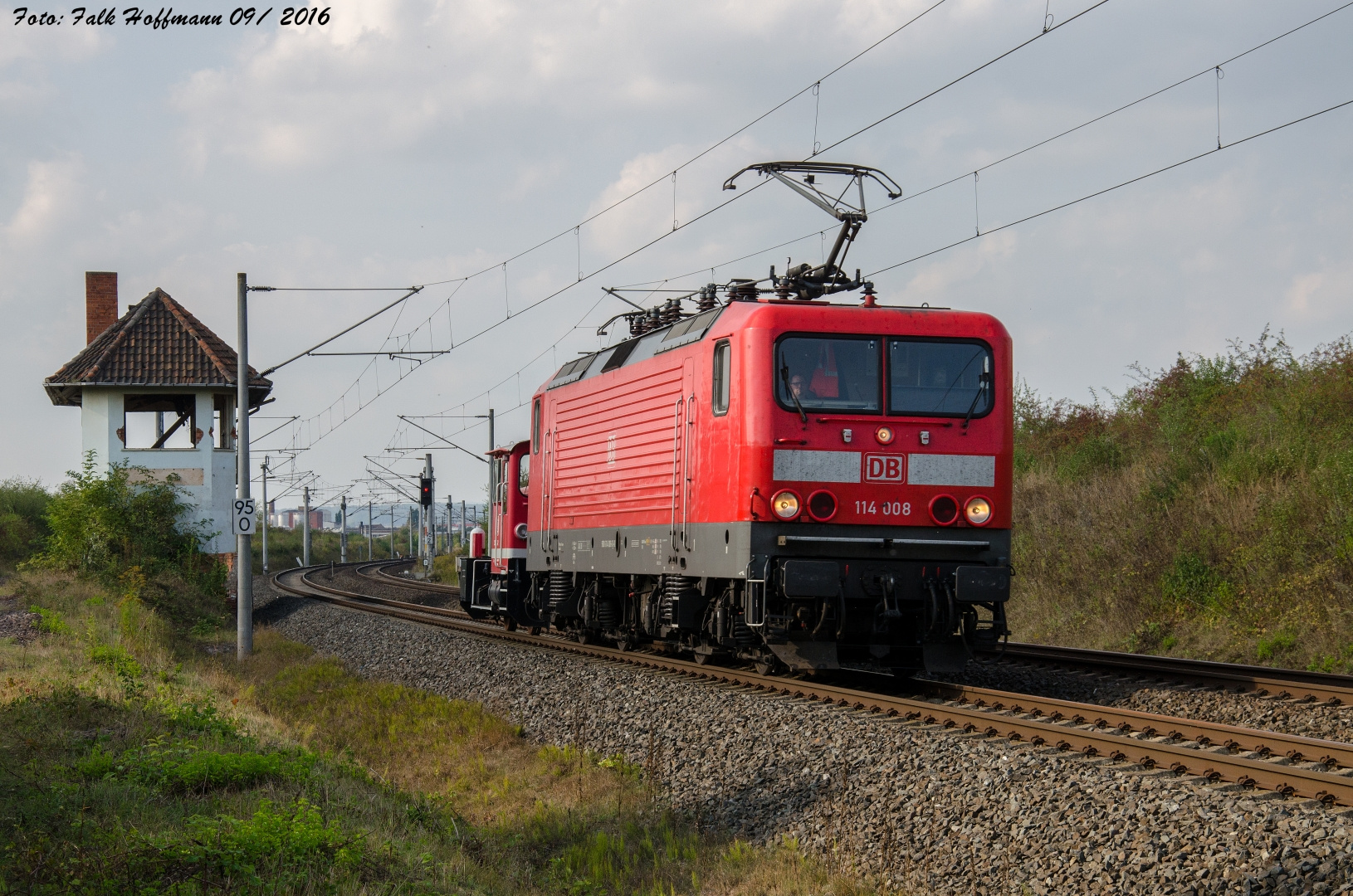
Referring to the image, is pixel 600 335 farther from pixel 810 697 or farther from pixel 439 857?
pixel 439 857

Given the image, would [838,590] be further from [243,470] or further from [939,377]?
[243,470]

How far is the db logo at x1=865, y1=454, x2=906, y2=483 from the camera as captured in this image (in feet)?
35.7

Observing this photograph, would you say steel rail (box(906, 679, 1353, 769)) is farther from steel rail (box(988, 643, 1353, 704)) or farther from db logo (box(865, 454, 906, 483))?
db logo (box(865, 454, 906, 483))

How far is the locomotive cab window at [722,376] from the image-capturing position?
11297 millimetres

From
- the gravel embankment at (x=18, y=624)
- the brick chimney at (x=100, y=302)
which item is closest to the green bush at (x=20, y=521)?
the brick chimney at (x=100, y=302)

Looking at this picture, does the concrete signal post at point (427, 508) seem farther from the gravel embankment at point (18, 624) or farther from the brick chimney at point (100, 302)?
the gravel embankment at point (18, 624)

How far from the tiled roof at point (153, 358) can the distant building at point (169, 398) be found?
0.07 feet

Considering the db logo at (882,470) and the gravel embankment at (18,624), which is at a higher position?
the db logo at (882,470)

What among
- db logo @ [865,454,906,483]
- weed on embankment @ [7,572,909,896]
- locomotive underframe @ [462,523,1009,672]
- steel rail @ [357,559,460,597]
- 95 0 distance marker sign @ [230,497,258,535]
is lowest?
steel rail @ [357,559,460,597]

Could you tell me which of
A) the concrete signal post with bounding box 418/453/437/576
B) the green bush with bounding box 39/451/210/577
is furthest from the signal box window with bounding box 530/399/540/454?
the concrete signal post with bounding box 418/453/437/576

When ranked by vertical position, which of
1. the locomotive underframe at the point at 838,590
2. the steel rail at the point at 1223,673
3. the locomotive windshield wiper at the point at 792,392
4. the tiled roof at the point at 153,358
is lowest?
the steel rail at the point at 1223,673

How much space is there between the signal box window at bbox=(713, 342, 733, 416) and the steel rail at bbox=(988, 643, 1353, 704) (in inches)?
137

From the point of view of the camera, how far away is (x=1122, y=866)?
5.70 meters

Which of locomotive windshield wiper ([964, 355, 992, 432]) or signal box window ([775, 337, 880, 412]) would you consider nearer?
signal box window ([775, 337, 880, 412])
